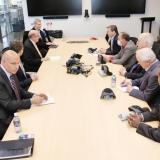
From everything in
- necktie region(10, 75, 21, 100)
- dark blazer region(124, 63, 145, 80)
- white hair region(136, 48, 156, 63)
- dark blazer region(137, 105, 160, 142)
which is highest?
white hair region(136, 48, 156, 63)

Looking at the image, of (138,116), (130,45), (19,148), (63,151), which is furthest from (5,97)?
(130,45)

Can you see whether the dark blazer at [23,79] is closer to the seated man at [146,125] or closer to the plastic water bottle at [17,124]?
the plastic water bottle at [17,124]

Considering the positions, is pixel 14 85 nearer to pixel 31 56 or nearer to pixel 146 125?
pixel 146 125

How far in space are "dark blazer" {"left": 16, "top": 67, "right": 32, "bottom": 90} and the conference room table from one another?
0.30m

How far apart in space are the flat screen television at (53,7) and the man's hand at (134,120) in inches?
243

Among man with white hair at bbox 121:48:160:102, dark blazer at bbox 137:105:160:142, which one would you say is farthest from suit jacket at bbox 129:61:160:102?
dark blazer at bbox 137:105:160:142

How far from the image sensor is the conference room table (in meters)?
1.80

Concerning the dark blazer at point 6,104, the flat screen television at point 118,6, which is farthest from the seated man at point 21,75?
the flat screen television at point 118,6

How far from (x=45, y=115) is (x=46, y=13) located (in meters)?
6.03

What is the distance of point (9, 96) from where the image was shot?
8.30 ft

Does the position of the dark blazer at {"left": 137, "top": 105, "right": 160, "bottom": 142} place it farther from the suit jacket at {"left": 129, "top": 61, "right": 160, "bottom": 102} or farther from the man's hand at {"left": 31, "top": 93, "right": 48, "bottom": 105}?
the man's hand at {"left": 31, "top": 93, "right": 48, "bottom": 105}

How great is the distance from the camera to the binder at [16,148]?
1.78 m

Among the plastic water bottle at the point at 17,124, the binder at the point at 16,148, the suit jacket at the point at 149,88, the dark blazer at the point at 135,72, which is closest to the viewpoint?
the binder at the point at 16,148

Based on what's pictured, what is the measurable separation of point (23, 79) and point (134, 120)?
2080 millimetres
